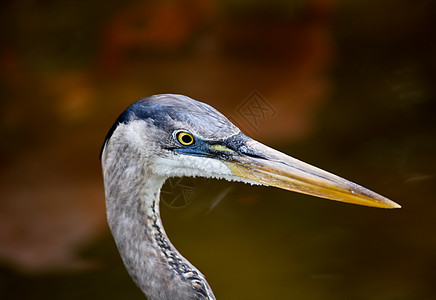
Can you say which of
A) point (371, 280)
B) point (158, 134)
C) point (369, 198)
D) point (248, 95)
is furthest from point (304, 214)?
point (158, 134)

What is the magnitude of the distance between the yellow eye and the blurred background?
4.17 feet

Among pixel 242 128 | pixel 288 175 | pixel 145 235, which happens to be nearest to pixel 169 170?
pixel 145 235

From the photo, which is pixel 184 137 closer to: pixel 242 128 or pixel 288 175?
pixel 288 175

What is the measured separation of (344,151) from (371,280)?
0.87 m

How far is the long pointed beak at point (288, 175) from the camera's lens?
4.89 ft

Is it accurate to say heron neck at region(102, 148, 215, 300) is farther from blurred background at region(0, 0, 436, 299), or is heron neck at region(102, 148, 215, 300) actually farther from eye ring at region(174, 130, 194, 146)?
blurred background at region(0, 0, 436, 299)

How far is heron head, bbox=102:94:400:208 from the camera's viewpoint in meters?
1.46

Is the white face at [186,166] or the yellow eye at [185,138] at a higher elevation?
the yellow eye at [185,138]

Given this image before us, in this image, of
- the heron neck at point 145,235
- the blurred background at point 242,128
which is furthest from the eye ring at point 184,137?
the blurred background at point 242,128

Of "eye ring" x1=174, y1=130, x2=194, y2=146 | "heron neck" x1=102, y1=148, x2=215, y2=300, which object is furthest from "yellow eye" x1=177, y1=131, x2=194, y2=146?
"heron neck" x1=102, y1=148, x2=215, y2=300

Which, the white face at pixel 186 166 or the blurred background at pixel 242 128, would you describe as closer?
the white face at pixel 186 166

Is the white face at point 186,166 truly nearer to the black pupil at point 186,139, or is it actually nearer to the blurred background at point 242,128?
the black pupil at point 186,139

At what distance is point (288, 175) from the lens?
149 centimetres

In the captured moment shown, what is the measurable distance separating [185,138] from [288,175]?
260 millimetres
